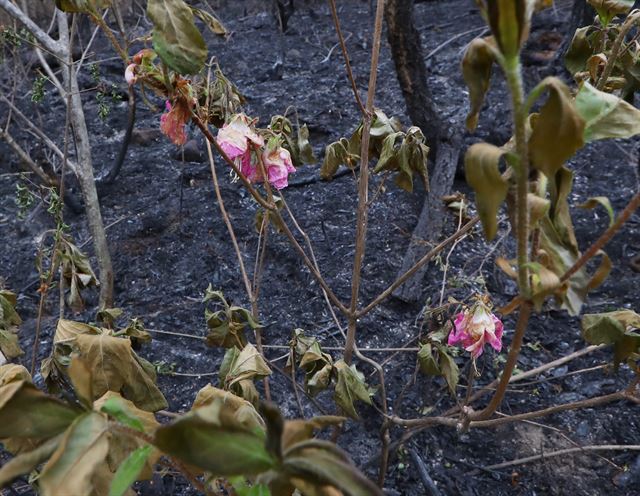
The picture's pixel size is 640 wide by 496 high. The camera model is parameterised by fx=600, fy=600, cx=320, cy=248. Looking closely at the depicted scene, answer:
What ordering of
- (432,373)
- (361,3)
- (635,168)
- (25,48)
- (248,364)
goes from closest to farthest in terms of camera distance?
(248,364) < (432,373) < (635,168) < (25,48) < (361,3)

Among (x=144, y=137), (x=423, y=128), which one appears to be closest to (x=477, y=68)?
(x=423, y=128)

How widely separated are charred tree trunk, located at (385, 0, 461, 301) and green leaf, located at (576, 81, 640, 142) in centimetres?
142

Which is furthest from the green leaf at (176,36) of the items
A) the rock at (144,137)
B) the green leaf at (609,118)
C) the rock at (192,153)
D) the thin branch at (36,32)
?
the rock at (144,137)

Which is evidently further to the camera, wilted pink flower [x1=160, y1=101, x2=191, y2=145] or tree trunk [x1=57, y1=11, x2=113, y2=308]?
tree trunk [x1=57, y1=11, x2=113, y2=308]

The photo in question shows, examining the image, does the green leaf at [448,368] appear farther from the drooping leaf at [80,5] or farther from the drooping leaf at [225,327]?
the drooping leaf at [80,5]

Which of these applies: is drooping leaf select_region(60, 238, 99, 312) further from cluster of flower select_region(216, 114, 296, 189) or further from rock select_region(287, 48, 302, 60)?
rock select_region(287, 48, 302, 60)

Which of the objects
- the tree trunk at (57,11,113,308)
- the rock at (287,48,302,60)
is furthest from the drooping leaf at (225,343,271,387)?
the rock at (287,48,302,60)

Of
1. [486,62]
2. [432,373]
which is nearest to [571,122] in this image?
[486,62]

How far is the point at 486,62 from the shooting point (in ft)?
1.54

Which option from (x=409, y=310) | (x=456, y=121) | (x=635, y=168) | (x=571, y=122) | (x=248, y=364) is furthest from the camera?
(x=456, y=121)

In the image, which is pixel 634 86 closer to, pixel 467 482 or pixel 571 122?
pixel 571 122

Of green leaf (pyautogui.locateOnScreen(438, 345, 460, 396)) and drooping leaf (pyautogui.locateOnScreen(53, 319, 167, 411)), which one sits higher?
drooping leaf (pyautogui.locateOnScreen(53, 319, 167, 411))

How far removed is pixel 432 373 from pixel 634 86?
644mm

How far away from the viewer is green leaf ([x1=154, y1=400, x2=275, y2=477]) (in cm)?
42
